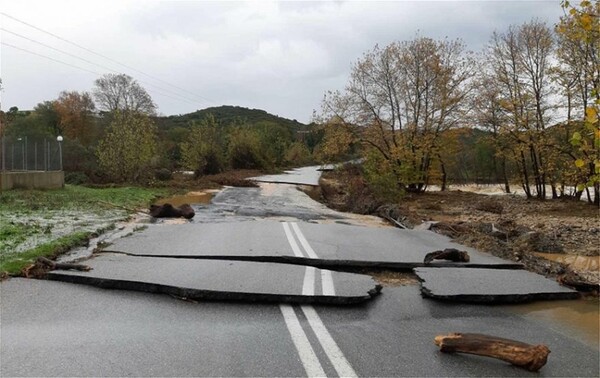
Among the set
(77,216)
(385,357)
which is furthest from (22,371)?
(77,216)

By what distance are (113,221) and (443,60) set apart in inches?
961

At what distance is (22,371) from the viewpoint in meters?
4.02

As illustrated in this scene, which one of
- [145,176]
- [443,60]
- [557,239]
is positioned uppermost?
[443,60]

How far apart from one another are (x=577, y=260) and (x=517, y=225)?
5534 millimetres

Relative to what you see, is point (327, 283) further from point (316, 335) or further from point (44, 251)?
point (44, 251)

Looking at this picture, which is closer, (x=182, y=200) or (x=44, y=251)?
(x=44, y=251)

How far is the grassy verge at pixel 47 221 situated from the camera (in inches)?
336

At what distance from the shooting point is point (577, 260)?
1170 centimetres

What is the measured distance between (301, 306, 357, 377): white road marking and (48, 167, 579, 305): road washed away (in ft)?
1.50

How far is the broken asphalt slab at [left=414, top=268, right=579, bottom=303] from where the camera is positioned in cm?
640

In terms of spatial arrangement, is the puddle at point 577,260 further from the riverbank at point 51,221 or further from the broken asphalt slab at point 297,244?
the riverbank at point 51,221

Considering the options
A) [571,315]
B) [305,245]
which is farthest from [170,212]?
[571,315]

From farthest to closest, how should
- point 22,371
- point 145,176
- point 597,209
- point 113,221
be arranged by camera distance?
1. point 145,176
2. point 597,209
3. point 113,221
4. point 22,371

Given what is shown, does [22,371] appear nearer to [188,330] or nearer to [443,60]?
[188,330]
